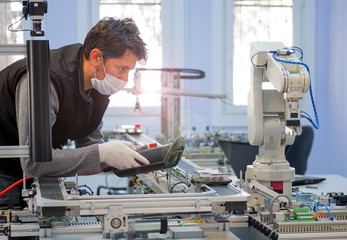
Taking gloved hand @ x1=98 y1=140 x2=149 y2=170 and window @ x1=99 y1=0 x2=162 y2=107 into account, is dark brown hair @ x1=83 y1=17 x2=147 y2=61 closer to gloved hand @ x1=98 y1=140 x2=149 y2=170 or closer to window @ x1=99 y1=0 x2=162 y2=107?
gloved hand @ x1=98 y1=140 x2=149 y2=170

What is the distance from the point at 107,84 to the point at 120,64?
102 mm

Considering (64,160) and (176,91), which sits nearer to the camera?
(64,160)

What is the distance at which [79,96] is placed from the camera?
196 centimetres

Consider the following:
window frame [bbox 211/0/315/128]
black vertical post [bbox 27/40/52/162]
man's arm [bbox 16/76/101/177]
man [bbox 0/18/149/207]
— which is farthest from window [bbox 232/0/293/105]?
black vertical post [bbox 27/40/52/162]

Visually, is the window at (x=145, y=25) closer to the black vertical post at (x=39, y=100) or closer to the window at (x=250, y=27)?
the window at (x=250, y=27)

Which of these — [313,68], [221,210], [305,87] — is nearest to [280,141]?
[305,87]

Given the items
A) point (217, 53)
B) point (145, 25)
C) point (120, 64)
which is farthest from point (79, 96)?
point (217, 53)

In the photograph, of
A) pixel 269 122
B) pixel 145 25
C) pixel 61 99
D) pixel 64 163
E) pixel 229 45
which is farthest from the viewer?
pixel 229 45

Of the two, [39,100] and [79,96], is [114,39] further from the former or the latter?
[39,100]

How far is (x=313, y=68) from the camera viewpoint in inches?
235

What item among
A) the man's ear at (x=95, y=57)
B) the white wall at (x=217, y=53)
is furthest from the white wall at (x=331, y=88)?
the man's ear at (x=95, y=57)

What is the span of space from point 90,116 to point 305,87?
2.78 feet

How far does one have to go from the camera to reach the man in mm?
1706

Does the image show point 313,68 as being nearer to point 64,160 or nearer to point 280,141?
point 280,141
